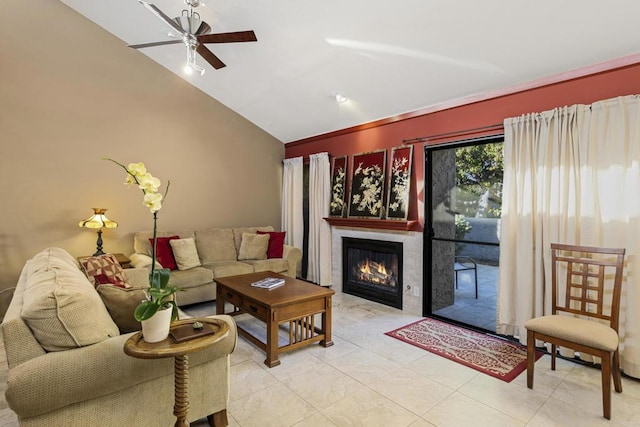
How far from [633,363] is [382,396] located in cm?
194

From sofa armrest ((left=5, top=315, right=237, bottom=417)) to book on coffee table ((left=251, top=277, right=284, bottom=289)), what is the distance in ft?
4.85

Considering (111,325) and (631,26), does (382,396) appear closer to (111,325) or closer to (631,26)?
(111,325)

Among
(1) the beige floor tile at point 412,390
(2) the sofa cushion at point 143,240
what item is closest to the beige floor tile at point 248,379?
(1) the beige floor tile at point 412,390

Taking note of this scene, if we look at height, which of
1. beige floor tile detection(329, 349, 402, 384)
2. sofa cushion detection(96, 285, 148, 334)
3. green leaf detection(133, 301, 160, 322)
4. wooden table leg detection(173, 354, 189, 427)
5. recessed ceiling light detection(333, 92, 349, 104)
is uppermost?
recessed ceiling light detection(333, 92, 349, 104)

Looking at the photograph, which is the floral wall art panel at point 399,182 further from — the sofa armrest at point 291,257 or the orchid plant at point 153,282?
the orchid plant at point 153,282

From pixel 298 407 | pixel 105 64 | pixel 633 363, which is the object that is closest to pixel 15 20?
pixel 105 64

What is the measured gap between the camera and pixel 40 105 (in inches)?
155

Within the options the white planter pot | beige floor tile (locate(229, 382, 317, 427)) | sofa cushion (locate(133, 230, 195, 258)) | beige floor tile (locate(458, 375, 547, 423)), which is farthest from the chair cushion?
sofa cushion (locate(133, 230, 195, 258))

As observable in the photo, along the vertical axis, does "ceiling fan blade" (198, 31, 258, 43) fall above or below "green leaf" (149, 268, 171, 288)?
above

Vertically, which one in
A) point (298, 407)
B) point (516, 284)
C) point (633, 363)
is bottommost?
point (298, 407)

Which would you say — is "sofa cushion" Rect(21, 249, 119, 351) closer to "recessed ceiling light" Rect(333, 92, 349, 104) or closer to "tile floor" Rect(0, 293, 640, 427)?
"tile floor" Rect(0, 293, 640, 427)

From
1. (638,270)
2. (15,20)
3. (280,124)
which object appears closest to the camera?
(638,270)

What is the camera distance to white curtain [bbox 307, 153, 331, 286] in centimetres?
522

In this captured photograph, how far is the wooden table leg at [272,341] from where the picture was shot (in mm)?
2754
